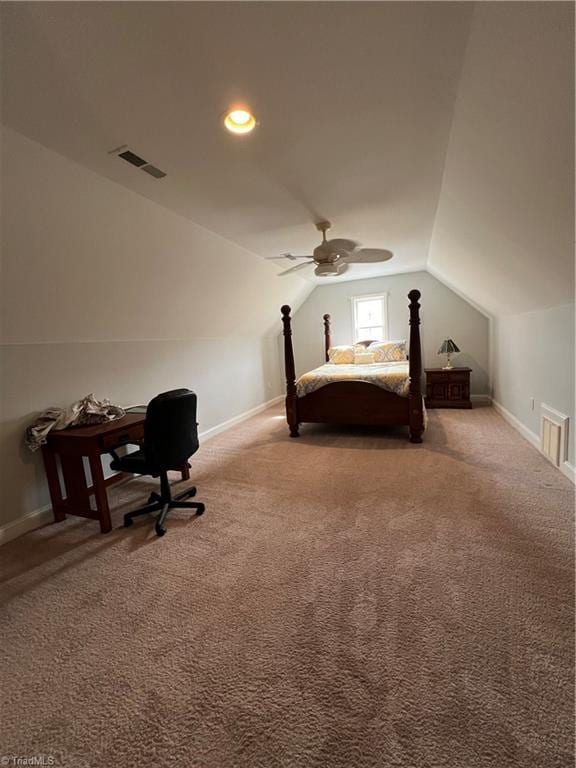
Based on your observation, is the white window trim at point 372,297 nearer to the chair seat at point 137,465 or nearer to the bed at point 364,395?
the bed at point 364,395

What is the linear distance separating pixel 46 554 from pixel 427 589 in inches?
89.9

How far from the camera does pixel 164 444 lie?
7.18ft

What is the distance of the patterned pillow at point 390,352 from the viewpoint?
5.30m

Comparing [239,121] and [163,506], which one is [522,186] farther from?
[163,506]

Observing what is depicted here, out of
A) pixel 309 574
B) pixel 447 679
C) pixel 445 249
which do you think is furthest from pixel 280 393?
pixel 447 679

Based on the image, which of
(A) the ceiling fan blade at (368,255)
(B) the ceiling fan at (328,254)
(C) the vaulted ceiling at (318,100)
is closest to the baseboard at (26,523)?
(C) the vaulted ceiling at (318,100)

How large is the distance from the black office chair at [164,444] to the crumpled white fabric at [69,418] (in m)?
0.47

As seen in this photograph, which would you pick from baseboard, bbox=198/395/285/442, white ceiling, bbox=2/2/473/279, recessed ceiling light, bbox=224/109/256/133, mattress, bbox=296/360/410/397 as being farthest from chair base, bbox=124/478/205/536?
recessed ceiling light, bbox=224/109/256/133

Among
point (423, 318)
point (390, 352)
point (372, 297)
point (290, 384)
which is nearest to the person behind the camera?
point (290, 384)

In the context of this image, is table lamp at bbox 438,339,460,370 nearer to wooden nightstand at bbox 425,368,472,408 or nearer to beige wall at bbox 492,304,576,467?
wooden nightstand at bbox 425,368,472,408

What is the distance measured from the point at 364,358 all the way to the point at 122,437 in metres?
3.97

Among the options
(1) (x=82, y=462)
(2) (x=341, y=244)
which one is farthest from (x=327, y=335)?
(1) (x=82, y=462)

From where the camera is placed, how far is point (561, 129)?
1305 millimetres

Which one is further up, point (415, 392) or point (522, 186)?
point (522, 186)
